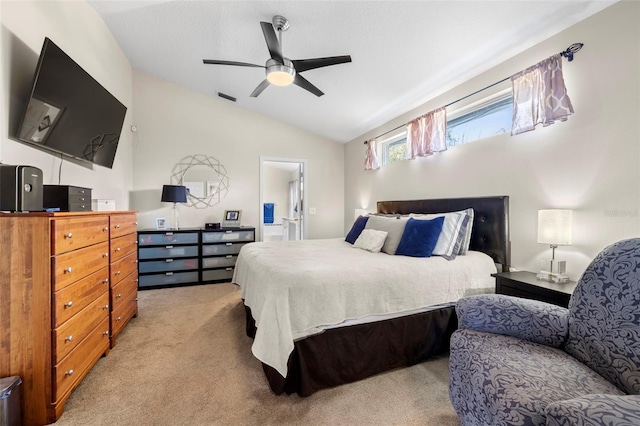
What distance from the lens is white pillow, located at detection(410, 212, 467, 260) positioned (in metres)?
2.30

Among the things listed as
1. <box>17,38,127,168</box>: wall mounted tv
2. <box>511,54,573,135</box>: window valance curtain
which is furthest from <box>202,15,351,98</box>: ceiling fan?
<box>511,54,573,135</box>: window valance curtain

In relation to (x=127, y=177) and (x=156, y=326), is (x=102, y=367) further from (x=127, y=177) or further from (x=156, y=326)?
(x=127, y=177)

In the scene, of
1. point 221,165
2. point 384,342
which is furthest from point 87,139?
point 384,342

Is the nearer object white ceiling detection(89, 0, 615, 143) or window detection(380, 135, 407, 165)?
white ceiling detection(89, 0, 615, 143)

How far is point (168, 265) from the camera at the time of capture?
3.86 metres

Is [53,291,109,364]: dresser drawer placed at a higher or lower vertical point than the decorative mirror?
lower

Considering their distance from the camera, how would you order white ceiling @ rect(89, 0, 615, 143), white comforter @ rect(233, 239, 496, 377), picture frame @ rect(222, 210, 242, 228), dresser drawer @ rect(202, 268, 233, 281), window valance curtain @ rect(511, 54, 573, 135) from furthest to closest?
picture frame @ rect(222, 210, 242, 228) → dresser drawer @ rect(202, 268, 233, 281) → white ceiling @ rect(89, 0, 615, 143) → window valance curtain @ rect(511, 54, 573, 135) → white comforter @ rect(233, 239, 496, 377)

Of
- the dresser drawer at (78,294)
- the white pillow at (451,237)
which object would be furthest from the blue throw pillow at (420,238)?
the dresser drawer at (78,294)

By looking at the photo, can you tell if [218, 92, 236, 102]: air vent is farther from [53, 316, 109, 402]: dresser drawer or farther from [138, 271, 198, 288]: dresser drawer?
[53, 316, 109, 402]: dresser drawer

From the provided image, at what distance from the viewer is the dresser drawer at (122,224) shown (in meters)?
2.16

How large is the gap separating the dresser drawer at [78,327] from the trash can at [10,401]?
15cm

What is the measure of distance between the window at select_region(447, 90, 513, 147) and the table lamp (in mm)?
973

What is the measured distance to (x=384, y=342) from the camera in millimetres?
1838

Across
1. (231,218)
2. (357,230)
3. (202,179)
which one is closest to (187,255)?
(231,218)
